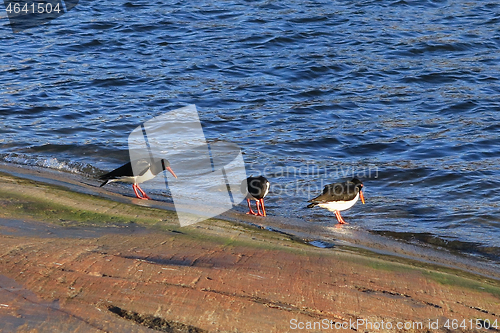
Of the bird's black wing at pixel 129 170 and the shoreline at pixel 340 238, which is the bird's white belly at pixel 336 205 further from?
the bird's black wing at pixel 129 170

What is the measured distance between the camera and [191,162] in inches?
391

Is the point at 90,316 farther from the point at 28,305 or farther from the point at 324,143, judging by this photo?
the point at 324,143

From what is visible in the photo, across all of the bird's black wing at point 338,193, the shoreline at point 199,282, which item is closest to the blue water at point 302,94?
the bird's black wing at point 338,193

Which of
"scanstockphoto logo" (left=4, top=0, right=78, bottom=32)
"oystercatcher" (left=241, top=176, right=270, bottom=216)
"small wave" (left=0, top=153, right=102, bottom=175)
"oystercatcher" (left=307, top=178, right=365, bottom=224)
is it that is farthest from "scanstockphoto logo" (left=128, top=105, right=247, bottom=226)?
"scanstockphoto logo" (left=4, top=0, right=78, bottom=32)

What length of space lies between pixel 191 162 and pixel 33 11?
13.3 meters

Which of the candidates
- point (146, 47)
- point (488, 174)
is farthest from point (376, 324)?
point (146, 47)

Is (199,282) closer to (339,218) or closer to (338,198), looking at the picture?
(338,198)

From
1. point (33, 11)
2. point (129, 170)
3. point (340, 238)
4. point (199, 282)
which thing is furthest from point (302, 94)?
point (33, 11)

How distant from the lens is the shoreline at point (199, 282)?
4105mm

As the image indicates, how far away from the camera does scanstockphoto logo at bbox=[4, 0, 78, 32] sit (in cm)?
1922

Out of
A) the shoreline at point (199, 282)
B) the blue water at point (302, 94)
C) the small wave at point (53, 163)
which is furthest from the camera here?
the small wave at point (53, 163)

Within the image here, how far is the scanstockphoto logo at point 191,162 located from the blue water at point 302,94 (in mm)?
308

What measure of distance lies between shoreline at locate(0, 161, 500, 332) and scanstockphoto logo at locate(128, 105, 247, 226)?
1.16 meters

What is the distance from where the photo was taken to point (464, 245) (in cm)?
686
